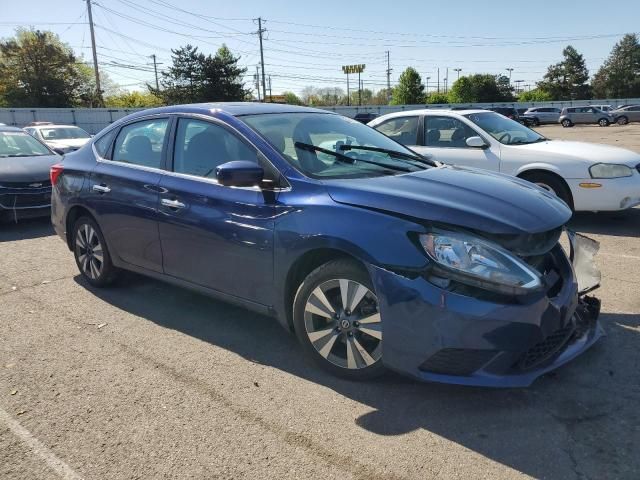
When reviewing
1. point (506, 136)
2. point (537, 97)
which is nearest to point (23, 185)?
point (506, 136)

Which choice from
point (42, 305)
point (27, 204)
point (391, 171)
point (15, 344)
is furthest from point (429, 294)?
point (27, 204)

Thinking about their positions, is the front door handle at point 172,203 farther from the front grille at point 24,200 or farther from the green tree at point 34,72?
the green tree at point 34,72

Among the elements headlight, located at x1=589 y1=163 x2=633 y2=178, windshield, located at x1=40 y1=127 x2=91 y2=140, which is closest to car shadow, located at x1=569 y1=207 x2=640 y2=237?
headlight, located at x1=589 y1=163 x2=633 y2=178

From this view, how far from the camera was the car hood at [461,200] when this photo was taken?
2.96m

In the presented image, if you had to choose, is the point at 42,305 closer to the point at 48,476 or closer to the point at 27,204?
the point at 48,476

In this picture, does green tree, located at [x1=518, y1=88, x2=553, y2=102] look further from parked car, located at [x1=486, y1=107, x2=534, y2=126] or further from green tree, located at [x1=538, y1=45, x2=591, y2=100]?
parked car, located at [x1=486, y1=107, x2=534, y2=126]

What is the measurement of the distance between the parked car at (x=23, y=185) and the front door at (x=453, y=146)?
580 centimetres

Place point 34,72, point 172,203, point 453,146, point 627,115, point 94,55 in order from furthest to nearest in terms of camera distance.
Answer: point 34,72 < point 94,55 < point 627,115 < point 453,146 < point 172,203

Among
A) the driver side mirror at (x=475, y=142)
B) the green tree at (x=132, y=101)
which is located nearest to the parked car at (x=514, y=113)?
the driver side mirror at (x=475, y=142)

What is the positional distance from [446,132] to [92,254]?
16.9ft

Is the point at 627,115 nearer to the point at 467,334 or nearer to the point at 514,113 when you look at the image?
the point at 514,113

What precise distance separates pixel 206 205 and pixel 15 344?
180cm

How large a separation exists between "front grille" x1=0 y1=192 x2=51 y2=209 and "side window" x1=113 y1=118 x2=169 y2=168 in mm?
4153

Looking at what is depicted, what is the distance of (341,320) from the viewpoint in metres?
3.23
